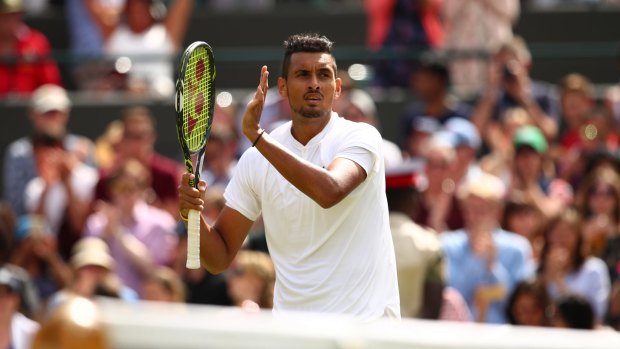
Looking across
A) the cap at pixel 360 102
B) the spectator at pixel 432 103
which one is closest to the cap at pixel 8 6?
the cap at pixel 360 102

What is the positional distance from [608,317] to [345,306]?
13.9 feet

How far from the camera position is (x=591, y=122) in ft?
38.5

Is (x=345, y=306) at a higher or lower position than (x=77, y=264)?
lower

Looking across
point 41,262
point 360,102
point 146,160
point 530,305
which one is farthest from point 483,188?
point 41,262

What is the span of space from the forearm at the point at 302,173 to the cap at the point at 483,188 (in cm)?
464

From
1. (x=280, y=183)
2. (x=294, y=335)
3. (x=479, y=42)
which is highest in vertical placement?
(x=479, y=42)

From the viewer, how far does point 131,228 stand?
10672 mm

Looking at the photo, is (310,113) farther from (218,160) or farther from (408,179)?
(218,160)

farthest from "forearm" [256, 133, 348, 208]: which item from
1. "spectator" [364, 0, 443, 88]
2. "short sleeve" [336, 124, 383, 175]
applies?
"spectator" [364, 0, 443, 88]

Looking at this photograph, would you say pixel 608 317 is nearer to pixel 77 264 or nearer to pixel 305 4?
pixel 77 264

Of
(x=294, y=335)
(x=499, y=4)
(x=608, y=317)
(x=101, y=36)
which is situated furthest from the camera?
(x=101, y=36)

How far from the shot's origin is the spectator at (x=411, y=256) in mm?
8117

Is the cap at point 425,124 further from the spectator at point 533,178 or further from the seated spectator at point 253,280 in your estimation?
the seated spectator at point 253,280

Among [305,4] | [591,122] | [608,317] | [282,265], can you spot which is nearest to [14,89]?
[305,4]
